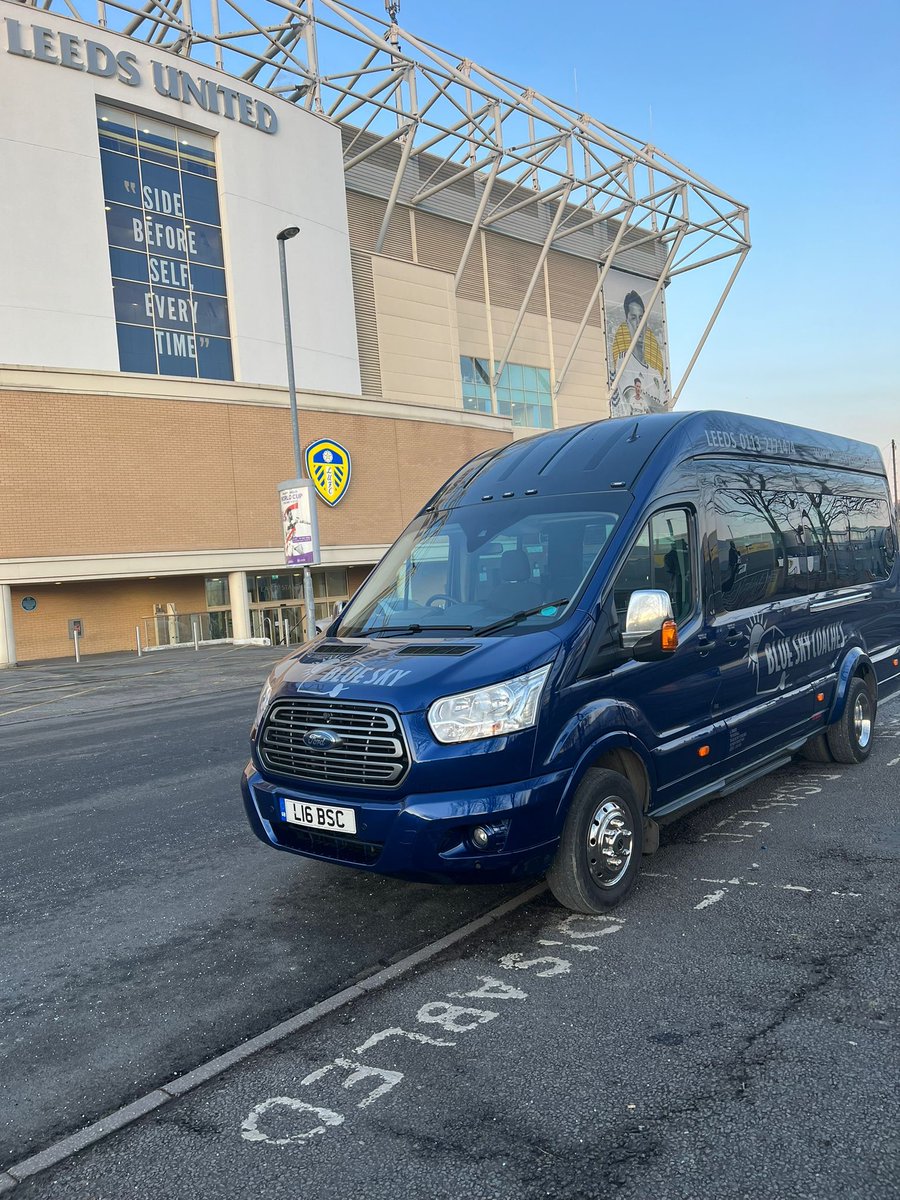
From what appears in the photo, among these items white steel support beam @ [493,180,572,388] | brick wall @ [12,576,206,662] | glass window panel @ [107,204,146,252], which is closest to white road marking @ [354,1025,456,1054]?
brick wall @ [12,576,206,662]

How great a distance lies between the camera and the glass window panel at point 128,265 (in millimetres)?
27953

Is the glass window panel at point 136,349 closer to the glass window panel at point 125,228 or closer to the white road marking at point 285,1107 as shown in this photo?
the glass window panel at point 125,228

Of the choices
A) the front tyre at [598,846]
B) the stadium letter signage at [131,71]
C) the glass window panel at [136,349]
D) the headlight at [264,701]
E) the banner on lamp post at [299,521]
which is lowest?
the front tyre at [598,846]

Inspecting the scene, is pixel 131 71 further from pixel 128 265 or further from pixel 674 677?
pixel 674 677

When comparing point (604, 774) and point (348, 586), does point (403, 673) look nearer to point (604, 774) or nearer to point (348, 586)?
point (604, 774)

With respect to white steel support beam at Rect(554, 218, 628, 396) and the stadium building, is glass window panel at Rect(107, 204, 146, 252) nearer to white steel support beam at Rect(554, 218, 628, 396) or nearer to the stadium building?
the stadium building

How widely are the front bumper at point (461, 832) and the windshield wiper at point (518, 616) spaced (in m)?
0.75

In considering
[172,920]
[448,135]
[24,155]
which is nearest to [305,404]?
[24,155]

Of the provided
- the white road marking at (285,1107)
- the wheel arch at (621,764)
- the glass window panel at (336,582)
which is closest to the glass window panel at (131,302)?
the glass window panel at (336,582)

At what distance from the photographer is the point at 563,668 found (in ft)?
13.0

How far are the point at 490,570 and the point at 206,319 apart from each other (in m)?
28.2

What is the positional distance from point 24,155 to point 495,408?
23.1 metres

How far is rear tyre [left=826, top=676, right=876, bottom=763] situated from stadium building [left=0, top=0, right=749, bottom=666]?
79.2 ft

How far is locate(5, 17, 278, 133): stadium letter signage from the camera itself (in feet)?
85.1
